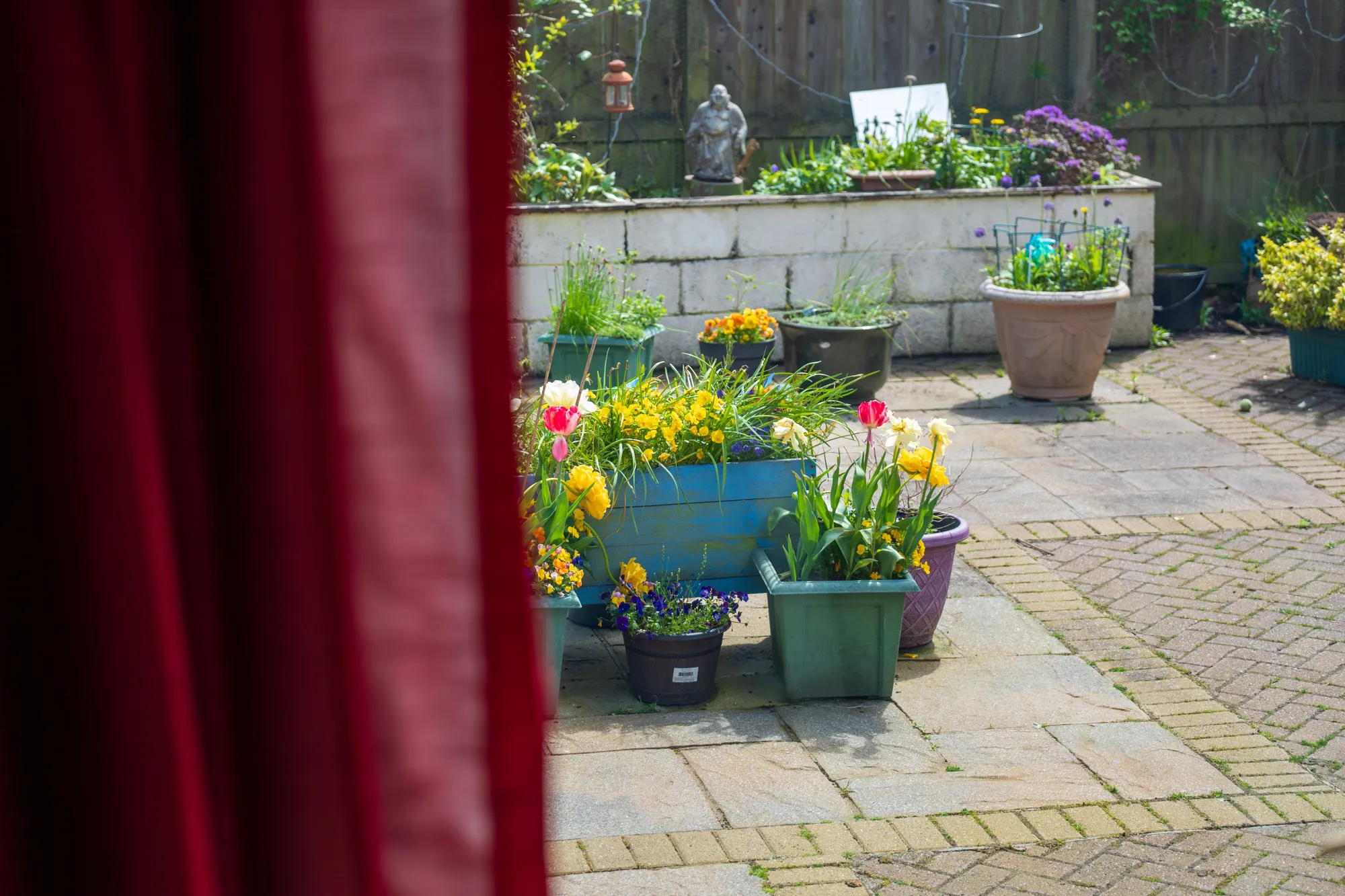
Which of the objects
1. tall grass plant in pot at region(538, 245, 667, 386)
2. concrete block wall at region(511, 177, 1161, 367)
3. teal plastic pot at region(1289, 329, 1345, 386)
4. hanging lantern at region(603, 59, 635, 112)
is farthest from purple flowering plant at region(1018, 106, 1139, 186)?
tall grass plant in pot at region(538, 245, 667, 386)

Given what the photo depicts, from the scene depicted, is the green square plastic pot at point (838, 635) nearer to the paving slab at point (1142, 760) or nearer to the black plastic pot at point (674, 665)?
the black plastic pot at point (674, 665)

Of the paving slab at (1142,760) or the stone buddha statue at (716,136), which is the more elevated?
the stone buddha statue at (716,136)

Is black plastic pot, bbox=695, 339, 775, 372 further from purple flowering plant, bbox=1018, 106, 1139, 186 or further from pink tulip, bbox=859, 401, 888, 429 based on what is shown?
pink tulip, bbox=859, 401, 888, 429

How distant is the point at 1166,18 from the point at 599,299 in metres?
5.42

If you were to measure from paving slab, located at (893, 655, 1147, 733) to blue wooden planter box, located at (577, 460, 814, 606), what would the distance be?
60 centimetres

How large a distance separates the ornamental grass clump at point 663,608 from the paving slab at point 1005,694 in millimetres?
604

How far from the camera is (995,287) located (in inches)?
299

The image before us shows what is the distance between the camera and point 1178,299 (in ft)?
30.7

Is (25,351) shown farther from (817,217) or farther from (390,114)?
(817,217)

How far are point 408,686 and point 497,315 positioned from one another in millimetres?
160

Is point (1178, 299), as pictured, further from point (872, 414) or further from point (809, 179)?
point (872, 414)

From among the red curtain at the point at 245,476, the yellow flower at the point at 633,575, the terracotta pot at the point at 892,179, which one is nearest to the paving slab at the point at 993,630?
the yellow flower at the point at 633,575

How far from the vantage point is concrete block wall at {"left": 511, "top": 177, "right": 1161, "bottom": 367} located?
8047 millimetres

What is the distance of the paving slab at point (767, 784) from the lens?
3.50 m
